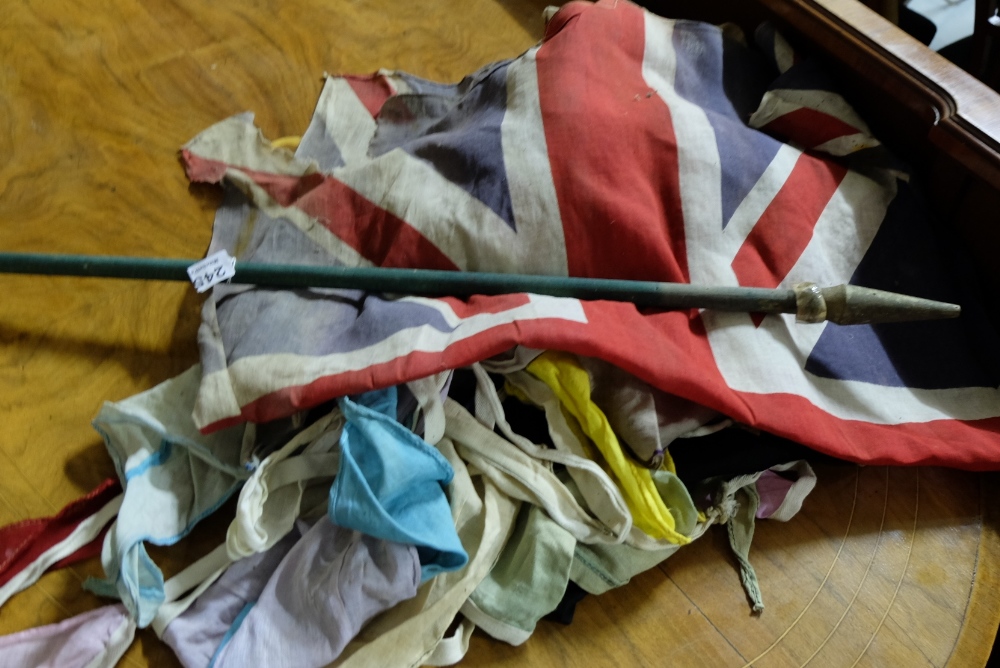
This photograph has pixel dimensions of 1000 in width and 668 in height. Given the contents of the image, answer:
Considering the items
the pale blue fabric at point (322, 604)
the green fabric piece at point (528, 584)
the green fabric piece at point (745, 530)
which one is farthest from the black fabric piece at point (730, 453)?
the pale blue fabric at point (322, 604)

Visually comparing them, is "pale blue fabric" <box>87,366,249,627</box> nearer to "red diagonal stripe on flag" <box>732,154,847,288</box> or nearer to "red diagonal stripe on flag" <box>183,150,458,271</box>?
"red diagonal stripe on flag" <box>183,150,458,271</box>

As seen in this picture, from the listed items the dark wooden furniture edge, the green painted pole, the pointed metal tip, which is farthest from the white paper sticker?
the dark wooden furniture edge

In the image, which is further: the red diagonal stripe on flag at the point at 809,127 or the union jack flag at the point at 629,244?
the red diagonal stripe on flag at the point at 809,127

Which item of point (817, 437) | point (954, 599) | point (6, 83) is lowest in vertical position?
point (954, 599)

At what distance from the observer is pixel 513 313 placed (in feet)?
1.90

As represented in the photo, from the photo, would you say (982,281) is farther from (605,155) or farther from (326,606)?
(326,606)

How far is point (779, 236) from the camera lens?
693 millimetres

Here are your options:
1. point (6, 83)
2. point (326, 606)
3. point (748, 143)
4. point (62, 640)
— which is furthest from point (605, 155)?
point (6, 83)

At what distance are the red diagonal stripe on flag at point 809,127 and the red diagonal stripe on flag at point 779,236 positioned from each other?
7 centimetres

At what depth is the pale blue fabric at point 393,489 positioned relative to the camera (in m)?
0.54

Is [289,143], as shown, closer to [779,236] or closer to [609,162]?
[609,162]

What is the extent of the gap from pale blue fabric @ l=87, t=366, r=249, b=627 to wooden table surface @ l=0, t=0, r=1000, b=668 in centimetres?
3

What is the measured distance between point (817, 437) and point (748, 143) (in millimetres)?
308

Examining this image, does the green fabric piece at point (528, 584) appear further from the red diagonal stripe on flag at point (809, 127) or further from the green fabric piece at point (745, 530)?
the red diagonal stripe on flag at point (809, 127)
